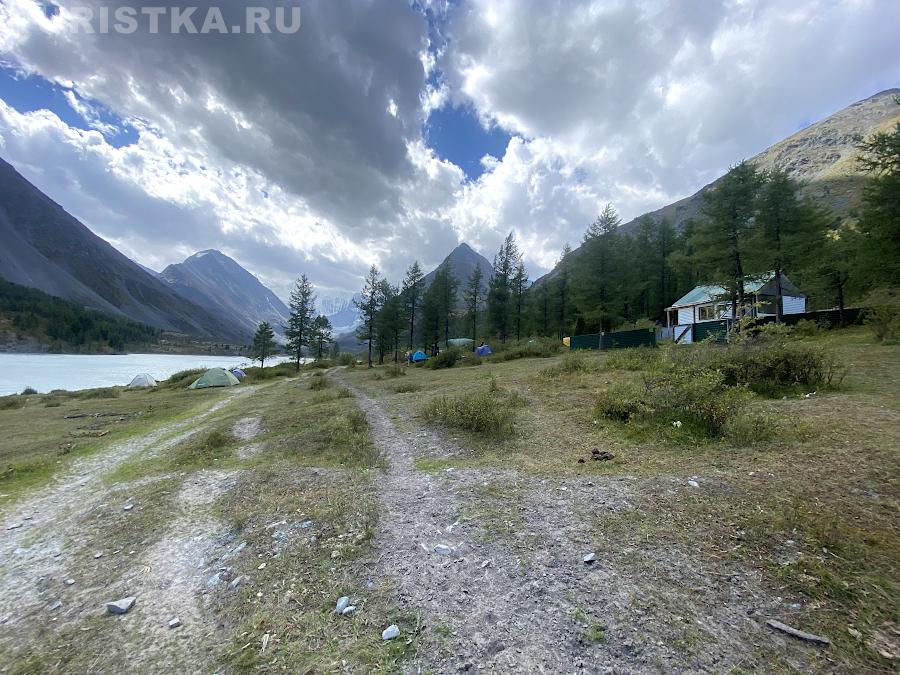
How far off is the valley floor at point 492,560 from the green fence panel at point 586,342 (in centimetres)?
2574

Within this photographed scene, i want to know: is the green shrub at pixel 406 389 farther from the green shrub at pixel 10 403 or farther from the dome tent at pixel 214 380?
the green shrub at pixel 10 403

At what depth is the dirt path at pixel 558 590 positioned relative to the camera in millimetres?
2594

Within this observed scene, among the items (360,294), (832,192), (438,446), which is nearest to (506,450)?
(438,446)

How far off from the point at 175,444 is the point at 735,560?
13.8 m

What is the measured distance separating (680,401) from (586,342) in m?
28.1

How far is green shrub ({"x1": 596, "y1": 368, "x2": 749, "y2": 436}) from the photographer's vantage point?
688cm

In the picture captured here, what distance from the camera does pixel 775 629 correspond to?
262 cm

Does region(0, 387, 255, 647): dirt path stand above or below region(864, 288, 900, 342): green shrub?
below

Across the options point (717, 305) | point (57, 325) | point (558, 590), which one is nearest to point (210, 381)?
point (558, 590)

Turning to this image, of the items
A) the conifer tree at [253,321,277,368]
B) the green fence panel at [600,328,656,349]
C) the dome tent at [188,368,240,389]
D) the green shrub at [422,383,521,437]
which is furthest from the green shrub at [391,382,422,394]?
the conifer tree at [253,321,277,368]

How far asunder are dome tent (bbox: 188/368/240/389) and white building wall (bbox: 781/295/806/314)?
2114 inches

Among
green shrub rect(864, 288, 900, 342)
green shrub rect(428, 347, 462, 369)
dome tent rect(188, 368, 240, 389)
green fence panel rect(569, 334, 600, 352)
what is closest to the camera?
green shrub rect(864, 288, 900, 342)

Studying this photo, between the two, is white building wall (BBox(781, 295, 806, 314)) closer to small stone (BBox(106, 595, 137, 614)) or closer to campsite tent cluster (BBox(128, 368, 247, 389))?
small stone (BBox(106, 595, 137, 614))

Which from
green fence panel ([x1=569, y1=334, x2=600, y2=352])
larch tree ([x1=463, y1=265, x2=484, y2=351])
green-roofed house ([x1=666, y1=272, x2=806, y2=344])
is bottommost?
green fence panel ([x1=569, y1=334, x2=600, y2=352])
